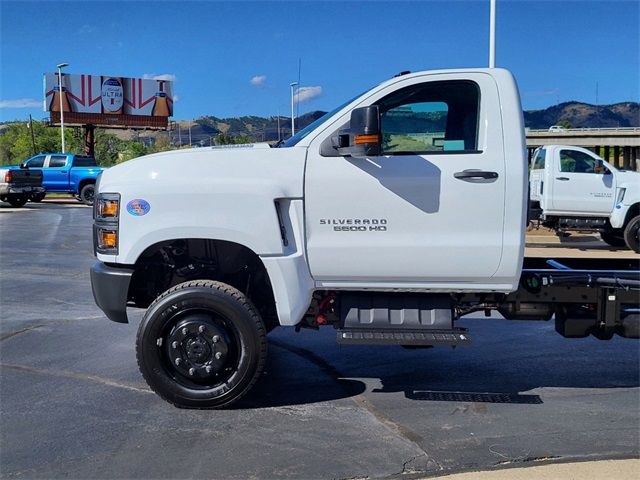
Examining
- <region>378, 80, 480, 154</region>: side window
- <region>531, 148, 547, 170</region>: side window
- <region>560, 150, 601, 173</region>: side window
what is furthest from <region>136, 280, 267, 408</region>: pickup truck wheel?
<region>531, 148, 547, 170</region>: side window

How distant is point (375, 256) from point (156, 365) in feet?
5.72

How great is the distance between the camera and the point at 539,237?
1731 cm

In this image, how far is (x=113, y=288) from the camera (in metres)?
4.86

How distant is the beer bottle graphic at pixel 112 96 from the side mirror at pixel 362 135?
155 feet

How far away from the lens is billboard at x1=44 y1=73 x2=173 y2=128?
152 ft

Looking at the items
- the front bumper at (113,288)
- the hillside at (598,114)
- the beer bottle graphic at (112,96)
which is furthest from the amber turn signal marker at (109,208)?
the hillside at (598,114)

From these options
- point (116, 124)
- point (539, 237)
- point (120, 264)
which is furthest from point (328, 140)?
point (116, 124)

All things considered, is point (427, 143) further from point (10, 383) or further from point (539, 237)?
point (539, 237)

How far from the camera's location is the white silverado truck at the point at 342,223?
4.63 meters

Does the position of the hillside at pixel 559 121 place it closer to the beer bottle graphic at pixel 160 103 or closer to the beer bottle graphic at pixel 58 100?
the beer bottle graphic at pixel 160 103

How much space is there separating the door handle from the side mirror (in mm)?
606

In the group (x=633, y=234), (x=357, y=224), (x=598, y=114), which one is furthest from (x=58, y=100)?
(x=598, y=114)

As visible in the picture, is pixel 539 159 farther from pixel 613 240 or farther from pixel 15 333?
pixel 15 333

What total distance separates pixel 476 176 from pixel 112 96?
4818 cm
